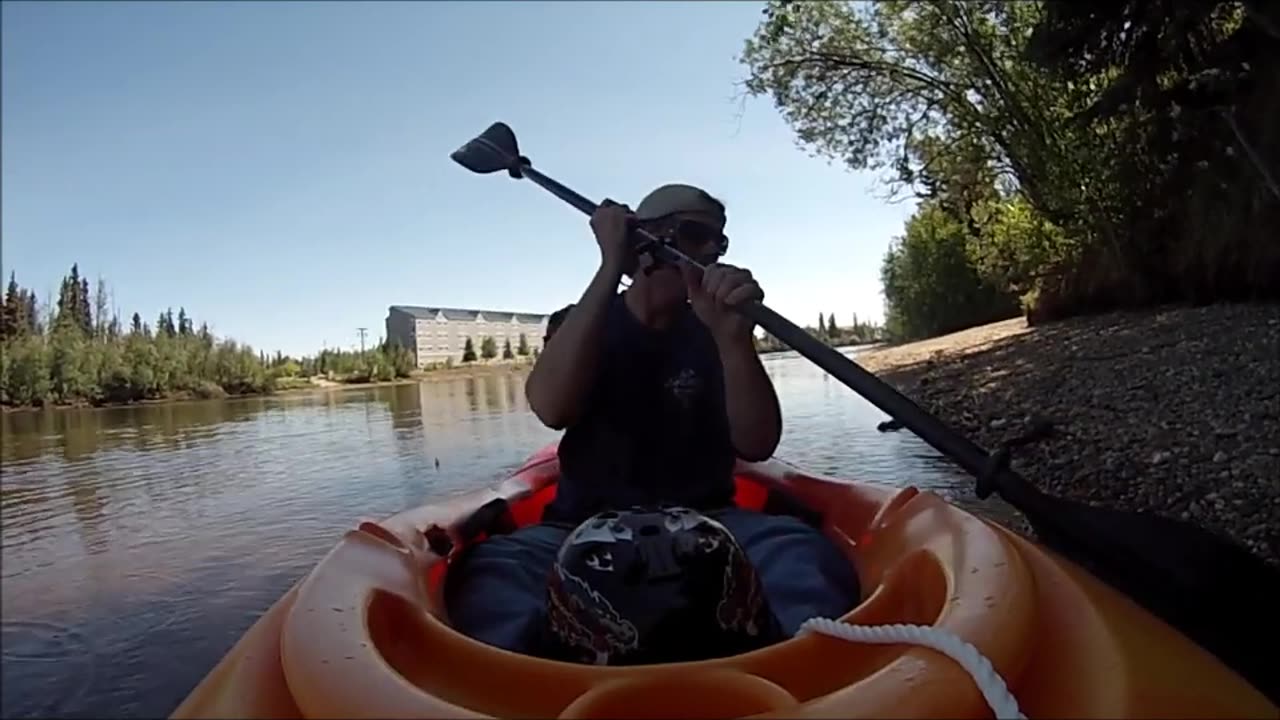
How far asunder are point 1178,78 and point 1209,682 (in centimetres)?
598

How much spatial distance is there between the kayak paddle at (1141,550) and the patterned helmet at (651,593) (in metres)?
0.59

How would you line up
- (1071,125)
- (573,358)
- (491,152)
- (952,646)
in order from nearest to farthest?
1. (952,646)
2. (573,358)
3. (491,152)
4. (1071,125)

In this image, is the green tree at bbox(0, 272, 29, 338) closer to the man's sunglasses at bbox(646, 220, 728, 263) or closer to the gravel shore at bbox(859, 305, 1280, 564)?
the man's sunglasses at bbox(646, 220, 728, 263)

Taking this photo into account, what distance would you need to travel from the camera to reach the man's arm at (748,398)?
159cm

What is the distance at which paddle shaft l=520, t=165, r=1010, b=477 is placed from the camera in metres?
1.47

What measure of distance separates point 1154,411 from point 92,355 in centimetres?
432

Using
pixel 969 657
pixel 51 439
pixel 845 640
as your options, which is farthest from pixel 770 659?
pixel 51 439

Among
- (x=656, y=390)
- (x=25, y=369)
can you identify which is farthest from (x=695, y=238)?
(x=25, y=369)

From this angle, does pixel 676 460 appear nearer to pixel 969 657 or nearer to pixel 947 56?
pixel 969 657

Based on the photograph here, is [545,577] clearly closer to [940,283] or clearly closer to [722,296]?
[722,296]

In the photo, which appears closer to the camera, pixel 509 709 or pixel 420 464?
pixel 509 709

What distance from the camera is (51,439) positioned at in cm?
243

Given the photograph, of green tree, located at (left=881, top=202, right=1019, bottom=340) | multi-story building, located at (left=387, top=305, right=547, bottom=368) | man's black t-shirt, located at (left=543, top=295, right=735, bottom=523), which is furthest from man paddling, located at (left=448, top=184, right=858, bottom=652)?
green tree, located at (left=881, top=202, right=1019, bottom=340)

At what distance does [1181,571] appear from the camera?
1.35 m
